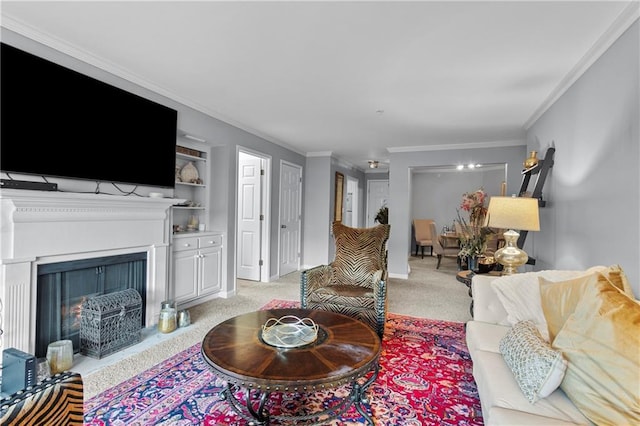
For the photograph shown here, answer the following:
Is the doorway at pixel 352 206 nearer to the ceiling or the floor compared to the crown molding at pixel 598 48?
nearer to the floor

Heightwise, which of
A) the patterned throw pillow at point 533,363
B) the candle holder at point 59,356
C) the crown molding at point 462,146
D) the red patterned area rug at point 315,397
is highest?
the crown molding at point 462,146

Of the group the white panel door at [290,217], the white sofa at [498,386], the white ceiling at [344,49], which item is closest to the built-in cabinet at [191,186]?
the white ceiling at [344,49]

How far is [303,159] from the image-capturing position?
6398mm

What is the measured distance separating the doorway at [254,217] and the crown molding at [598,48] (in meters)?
3.68

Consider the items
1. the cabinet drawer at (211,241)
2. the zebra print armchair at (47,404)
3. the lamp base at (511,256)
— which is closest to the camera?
the zebra print armchair at (47,404)

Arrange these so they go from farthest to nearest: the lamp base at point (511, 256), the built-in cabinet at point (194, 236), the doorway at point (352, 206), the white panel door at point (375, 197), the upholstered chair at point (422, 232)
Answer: the white panel door at point (375, 197), the doorway at point (352, 206), the upholstered chair at point (422, 232), the built-in cabinet at point (194, 236), the lamp base at point (511, 256)

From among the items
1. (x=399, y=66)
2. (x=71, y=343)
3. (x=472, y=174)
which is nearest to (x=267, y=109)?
(x=399, y=66)

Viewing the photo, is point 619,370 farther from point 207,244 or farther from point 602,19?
point 207,244

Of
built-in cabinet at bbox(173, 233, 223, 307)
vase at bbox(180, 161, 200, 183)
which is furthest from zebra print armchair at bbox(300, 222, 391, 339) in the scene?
vase at bbox(180, 161, 200, 183)

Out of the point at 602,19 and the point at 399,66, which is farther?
the point at 399,66

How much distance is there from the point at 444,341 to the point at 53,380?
2808 millimetres

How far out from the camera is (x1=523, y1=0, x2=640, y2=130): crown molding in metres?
1.83

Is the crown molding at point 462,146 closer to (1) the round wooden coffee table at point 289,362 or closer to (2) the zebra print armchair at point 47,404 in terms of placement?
(1) the round wooden coffee table at point 289,362

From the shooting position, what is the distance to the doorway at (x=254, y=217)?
5.23 m
